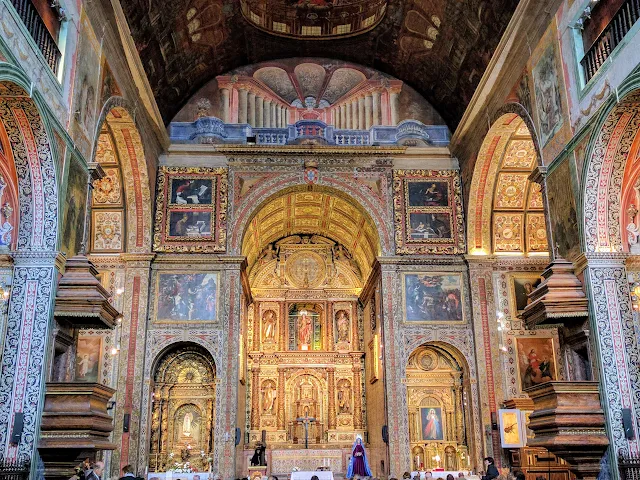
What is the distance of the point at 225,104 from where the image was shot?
24.5 meters

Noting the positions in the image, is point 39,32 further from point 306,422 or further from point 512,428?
point 306,422

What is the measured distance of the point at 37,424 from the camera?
12148 millimetres

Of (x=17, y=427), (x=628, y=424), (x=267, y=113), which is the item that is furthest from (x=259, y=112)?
(x=628, y=424)

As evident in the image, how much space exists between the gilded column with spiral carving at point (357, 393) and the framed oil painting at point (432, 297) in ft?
23.4

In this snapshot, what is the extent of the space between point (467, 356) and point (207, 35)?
1377 centimetres

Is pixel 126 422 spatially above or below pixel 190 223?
below

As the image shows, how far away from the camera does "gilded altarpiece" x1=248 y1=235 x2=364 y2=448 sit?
2795cm

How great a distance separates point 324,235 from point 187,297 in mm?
9455

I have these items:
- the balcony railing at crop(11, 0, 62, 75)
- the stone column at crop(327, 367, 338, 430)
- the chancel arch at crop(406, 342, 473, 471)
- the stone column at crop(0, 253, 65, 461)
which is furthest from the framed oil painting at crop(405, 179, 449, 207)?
the stone column at crop(0, 253, 65, 461)

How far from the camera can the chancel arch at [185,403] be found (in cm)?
2261

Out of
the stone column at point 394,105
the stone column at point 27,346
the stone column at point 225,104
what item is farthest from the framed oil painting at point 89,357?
the stone column at point 394,105

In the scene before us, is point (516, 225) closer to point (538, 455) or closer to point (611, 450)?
point (538, 455)

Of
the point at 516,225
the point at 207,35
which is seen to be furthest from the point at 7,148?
the point at 516,225

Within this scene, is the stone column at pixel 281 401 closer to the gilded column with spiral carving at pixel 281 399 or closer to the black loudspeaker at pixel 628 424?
the gilded column with spiral carving at pixel 281 399
